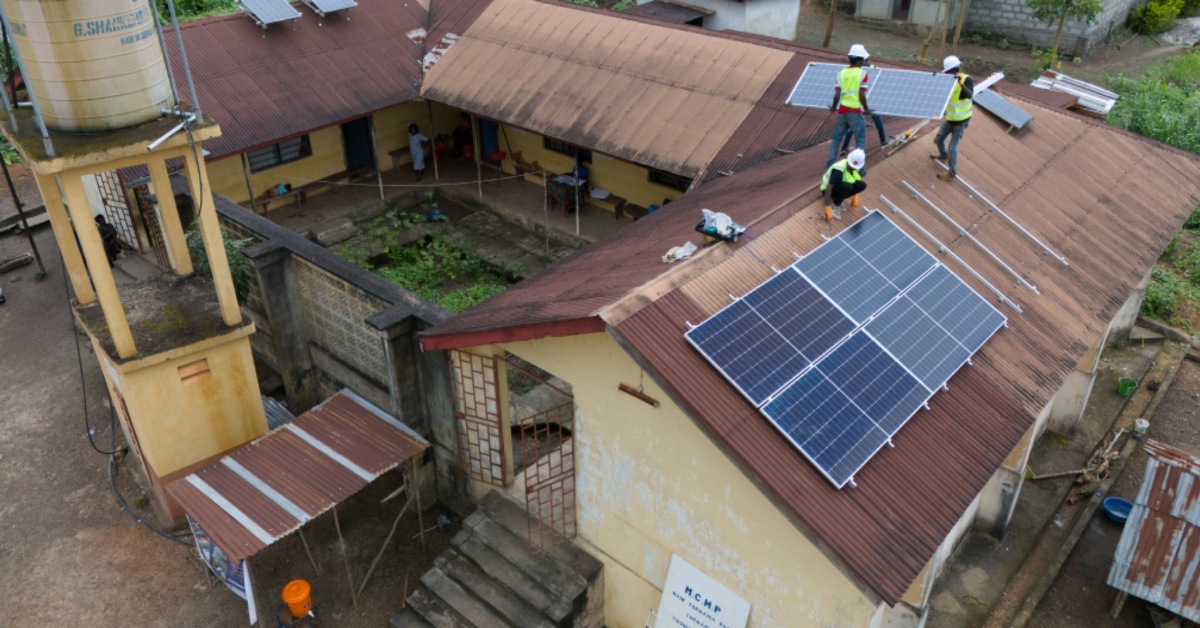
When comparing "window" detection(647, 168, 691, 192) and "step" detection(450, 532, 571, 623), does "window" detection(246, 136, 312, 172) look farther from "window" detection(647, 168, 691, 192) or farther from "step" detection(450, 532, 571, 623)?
"step" detection(450, 532, 571, 623)

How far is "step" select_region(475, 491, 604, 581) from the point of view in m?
11.8

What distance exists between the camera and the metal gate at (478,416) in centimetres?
1205

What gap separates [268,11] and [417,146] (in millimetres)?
5015

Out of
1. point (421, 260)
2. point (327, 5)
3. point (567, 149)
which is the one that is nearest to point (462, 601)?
point (421, 260)

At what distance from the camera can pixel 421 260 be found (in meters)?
21.5

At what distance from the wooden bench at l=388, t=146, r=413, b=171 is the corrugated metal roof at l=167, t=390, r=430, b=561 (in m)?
12.9

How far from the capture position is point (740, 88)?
18859mm

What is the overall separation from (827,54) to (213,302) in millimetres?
13363

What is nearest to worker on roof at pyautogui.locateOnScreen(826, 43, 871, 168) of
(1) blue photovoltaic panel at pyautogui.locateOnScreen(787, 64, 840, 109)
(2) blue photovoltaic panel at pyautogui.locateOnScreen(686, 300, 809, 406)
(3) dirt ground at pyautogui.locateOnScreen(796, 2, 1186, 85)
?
(1) blue photovoltaic panel at pyautogui.locateOnScreen(787, 64, 840, 109)

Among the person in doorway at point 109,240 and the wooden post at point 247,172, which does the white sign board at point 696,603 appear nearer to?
the person in doorway at point 109,240

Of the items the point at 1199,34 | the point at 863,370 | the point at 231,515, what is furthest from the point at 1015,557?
the point at 1199,34

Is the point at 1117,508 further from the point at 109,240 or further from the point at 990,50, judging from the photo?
the point at 990,50

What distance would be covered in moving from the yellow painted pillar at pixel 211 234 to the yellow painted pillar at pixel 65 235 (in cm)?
207

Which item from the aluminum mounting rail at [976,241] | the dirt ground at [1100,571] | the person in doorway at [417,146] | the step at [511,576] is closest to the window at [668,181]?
the person in doorway at [417,146]
